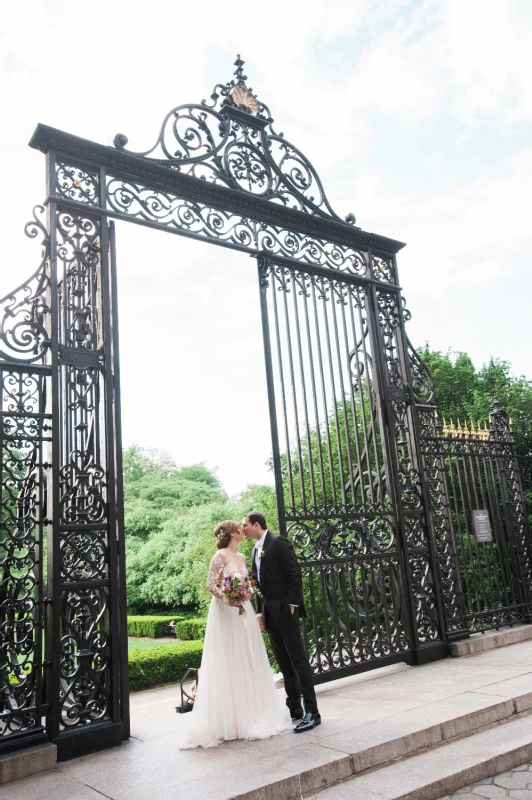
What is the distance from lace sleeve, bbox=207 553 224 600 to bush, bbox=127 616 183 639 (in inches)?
675

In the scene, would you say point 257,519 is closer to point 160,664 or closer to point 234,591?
point 234,591

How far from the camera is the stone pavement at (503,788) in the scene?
12.4ft

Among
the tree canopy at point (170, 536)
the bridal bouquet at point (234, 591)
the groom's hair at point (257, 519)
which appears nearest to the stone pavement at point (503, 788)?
the bridal bouquet at point (234, 591)

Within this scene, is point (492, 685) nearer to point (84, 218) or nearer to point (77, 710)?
point (77, 710)

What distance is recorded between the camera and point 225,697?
185 inches

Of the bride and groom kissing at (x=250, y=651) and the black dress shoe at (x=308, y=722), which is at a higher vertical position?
the bride and groom kissing at (x=250, y=651)

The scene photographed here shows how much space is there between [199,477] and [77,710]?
31.1 metres

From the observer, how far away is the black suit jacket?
5.02 meters

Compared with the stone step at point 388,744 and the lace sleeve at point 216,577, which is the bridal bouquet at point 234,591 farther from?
the stone step at point 388,744

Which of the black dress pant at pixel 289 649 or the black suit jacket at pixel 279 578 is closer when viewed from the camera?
the black dress pant at pixel 289 649

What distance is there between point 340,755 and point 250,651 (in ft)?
3.67

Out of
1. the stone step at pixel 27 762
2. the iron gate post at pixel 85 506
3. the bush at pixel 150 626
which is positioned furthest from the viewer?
the bush at pixel 150 626

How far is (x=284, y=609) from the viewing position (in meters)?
4.99

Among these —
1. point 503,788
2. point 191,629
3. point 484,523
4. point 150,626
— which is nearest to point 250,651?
point 503,788
